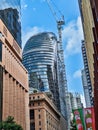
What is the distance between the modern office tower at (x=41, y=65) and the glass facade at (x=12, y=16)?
75150 mm

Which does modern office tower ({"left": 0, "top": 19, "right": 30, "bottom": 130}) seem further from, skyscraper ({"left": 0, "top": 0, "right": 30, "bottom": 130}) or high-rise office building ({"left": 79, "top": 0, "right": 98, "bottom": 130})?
high-rise office building ({"left": 79, "top": 0, "right": 98, "bottom": 130})

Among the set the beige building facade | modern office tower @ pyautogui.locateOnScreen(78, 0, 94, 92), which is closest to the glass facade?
the beige building facade

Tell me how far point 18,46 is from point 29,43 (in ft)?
321

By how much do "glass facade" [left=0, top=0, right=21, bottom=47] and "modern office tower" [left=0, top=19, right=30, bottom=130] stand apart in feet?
13.9

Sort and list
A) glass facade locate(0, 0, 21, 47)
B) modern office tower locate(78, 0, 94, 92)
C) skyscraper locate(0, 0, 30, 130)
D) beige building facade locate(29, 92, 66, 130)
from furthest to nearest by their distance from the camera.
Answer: beige building facade locate(29, 92, 66, 130) → glass facade locate(0, 0, 21, 47) → skyscraper locate(0, 0, 30, 130) → modern office tower locate(78, 0, 94, 92)

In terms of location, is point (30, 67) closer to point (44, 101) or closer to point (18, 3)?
point (44, 101)

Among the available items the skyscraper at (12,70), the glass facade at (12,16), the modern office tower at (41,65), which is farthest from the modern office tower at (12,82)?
the modern office tower at (41,65)

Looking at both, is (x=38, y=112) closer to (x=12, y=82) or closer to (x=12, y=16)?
(x=12, y=82)

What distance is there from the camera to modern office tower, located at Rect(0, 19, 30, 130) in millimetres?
77875

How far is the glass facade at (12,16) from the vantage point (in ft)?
304

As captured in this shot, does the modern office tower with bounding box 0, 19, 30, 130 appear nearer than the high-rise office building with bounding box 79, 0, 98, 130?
No

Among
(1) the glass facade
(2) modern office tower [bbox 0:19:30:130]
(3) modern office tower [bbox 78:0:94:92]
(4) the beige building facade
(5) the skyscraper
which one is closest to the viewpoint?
(3) modern office tower [bbox 78:0:94:92]

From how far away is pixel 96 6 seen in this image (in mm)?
24250

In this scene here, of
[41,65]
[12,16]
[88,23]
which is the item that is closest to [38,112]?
[12,16]
